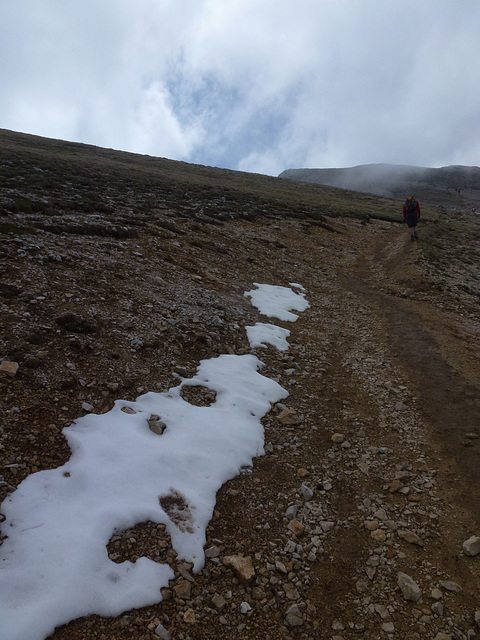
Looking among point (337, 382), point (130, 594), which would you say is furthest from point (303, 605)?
point (337, 382)

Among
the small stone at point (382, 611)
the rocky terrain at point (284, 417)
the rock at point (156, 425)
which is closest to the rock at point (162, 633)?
the rocky terrain at point (284, 417)

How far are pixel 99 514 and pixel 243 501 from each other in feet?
6.03

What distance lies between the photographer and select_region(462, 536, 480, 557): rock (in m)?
4.16

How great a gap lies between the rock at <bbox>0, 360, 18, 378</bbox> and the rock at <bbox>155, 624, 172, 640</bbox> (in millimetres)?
4118

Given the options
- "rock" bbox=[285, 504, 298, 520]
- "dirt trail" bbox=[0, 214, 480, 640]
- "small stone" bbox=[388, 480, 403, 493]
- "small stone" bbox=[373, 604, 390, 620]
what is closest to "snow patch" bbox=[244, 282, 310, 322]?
"dirt trail" bbox=[0, 214, 480, 640]

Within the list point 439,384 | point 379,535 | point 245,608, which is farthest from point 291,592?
point 439,384

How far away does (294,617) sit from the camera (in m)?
3.59

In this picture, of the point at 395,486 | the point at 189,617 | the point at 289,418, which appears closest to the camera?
the point at 189,617

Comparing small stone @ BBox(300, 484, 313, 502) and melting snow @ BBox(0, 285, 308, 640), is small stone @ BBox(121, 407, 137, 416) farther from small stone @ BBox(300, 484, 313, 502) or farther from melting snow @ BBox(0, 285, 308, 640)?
small stone @ BBox(300, 484, 313, 502)

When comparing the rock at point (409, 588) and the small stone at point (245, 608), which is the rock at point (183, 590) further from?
the rock at point (409, 588)

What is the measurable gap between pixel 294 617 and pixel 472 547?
2289 millimetres

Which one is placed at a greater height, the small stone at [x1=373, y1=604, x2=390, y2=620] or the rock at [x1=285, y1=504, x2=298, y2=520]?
the rock at [x1=285, y1=504, x2=298, y2=520]

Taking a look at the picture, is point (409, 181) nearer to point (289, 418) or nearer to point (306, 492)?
point (289, 418)

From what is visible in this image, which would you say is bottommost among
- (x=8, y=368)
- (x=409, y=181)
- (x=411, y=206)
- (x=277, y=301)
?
(x=8, y=368)
